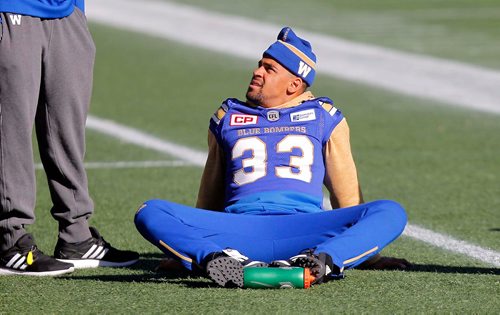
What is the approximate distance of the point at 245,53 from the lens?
18641mm

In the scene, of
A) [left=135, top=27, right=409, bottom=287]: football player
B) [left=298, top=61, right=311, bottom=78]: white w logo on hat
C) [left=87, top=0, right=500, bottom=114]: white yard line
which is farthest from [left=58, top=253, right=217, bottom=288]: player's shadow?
[left=87, top=0, right=500, bottom=114]: white yard line

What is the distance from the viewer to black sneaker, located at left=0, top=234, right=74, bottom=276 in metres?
6.58

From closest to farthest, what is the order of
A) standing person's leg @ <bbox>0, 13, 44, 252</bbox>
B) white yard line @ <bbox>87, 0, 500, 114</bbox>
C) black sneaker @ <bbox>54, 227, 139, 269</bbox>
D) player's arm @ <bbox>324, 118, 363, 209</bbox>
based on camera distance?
standing person's leg @ <bbox>0, 13, 44, 252</bbox> → player's arm @ <bbox>324, 118, 363, 209</bbox> → black sneaker @ <bbox>54, 227, 139, 269</bbox> → white yard line @ <bbox>87, 0, 500, 114</bbox>

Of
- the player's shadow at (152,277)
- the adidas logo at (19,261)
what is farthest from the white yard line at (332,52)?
the adidas logo at (19,261)

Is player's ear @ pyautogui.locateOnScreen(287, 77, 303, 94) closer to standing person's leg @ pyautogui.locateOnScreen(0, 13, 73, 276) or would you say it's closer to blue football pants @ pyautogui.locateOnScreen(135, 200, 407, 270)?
blue football pants @ pyautogui.locateOnScreen(135, 200, 407, 270)

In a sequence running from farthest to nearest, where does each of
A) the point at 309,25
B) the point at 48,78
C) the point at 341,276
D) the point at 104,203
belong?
the point at 309,25
the point at 104,203
the point at 48,78
the point at 341,276

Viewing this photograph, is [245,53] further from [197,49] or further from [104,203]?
[104,203]

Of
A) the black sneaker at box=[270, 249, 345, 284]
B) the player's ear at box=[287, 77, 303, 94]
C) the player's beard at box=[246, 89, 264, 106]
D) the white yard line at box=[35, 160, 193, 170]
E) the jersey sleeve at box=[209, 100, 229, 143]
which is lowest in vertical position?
the white yard line at box=[35, 160, 193, 170]

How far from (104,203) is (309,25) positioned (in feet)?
42.1

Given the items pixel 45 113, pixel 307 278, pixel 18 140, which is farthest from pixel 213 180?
pixel 307 278

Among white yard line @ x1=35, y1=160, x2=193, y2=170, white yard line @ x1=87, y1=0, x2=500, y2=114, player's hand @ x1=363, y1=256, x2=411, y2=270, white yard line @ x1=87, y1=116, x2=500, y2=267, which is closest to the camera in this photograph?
player's hand @ x1=363, y1=256, x2=411, y2=270

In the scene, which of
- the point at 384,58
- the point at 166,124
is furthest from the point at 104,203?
the point at 384,58

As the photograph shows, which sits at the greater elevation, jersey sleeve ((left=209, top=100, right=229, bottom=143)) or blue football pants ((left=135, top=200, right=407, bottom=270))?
jersey sleeve ((left=209, top=100, right=229, bottom=143))

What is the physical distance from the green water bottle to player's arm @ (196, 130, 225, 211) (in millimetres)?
1158
